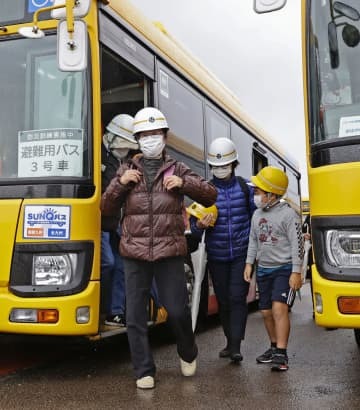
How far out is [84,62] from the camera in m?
4.61

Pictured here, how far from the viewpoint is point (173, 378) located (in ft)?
17.2

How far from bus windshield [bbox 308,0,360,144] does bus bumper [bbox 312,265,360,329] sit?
92 centimetres

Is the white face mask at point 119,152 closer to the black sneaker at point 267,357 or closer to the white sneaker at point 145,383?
the white sneaker at point 145,383

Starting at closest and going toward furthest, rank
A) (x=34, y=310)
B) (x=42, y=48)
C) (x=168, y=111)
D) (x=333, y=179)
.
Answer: (x=333, y=179) < (x=34, y=310) < (x=42, y=48) < (x=168, y=111)

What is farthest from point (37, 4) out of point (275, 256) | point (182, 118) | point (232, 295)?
point (232, 295)

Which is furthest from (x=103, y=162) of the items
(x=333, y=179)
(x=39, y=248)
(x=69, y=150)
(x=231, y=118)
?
(x=231, y=118)

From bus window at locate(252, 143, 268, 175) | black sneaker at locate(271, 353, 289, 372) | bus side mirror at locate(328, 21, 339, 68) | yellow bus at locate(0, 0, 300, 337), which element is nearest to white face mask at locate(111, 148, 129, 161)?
yellow bus at locate(0, 0, 300, 337)

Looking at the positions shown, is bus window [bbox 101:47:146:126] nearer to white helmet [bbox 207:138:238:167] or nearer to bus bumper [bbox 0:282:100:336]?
white helmet [bbox 207:138:238:167]

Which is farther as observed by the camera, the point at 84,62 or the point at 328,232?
the point at 84,62

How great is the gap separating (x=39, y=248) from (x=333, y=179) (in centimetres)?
217

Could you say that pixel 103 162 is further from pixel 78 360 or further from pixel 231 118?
pixel 231 118

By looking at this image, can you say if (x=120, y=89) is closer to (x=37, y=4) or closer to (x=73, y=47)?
(x=37, y=4)

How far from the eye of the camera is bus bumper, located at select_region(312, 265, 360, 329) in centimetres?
398

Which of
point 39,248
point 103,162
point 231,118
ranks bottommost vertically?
point 39,248
